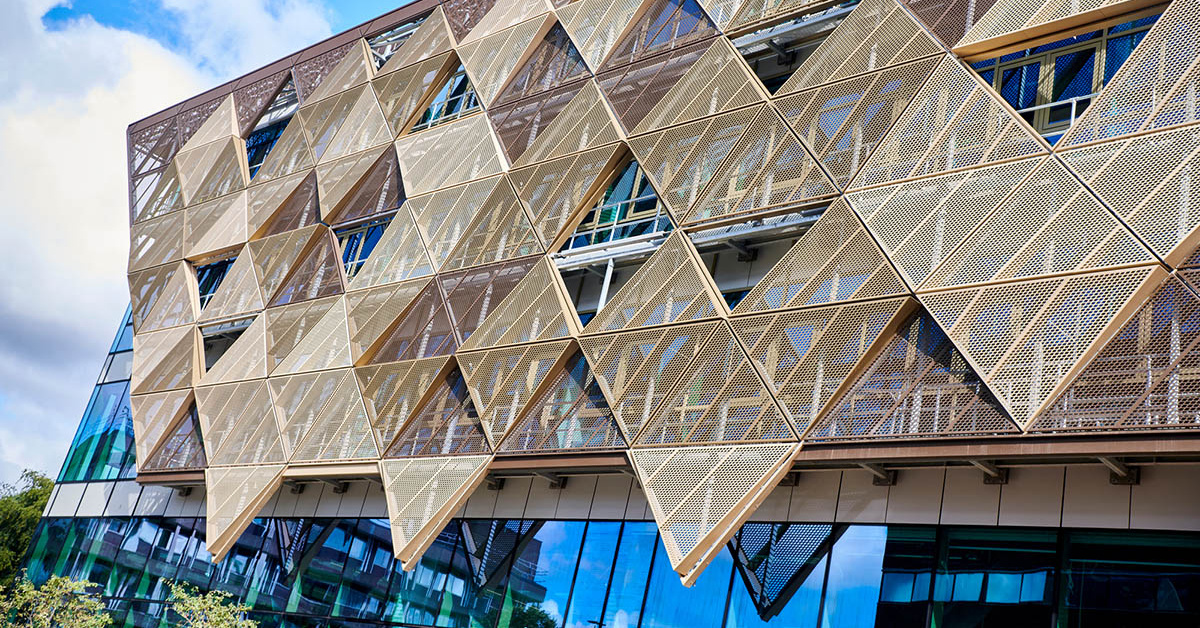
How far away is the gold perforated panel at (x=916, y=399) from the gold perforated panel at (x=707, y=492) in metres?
0.88

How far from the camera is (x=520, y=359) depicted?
64.9 ft

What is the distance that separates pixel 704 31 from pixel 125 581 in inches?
837

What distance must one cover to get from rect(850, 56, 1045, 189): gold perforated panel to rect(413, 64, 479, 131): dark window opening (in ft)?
40.6

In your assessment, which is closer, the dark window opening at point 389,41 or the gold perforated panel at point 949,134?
the gold perforated panel at point 949,134

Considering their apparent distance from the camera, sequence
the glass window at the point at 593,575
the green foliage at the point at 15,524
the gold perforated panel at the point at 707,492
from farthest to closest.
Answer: the green foliage at the point at 15,524 → the glass window at the point at 593,575 → the gold perforated panel at the point at 707,492

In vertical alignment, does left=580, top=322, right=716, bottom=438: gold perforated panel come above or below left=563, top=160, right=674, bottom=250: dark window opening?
below

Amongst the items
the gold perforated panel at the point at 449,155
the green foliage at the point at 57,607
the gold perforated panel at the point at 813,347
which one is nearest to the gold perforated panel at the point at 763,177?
the gold perforated panel at the point at 813,347

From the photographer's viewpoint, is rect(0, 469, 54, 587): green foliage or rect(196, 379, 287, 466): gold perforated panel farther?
rect(0, 469, 54, 587): green foliage

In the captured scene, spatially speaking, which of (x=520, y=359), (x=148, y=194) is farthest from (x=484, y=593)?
(x=148, y=194)

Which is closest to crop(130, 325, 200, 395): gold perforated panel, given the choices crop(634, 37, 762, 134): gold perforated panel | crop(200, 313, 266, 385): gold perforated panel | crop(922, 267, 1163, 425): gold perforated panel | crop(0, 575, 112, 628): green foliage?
crop(200, 313, 266, 385): gold perforated panel

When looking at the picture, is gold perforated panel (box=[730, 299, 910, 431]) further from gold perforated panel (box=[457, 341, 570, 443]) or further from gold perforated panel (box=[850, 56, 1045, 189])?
gold perforated panel (box=[457, 341, 570, 443])

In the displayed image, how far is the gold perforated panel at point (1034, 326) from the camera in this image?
12.8 metres

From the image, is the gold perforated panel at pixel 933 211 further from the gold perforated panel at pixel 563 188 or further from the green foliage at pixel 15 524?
the green foliage at pixel 15 524

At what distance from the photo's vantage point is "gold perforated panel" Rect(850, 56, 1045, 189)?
14891mm
